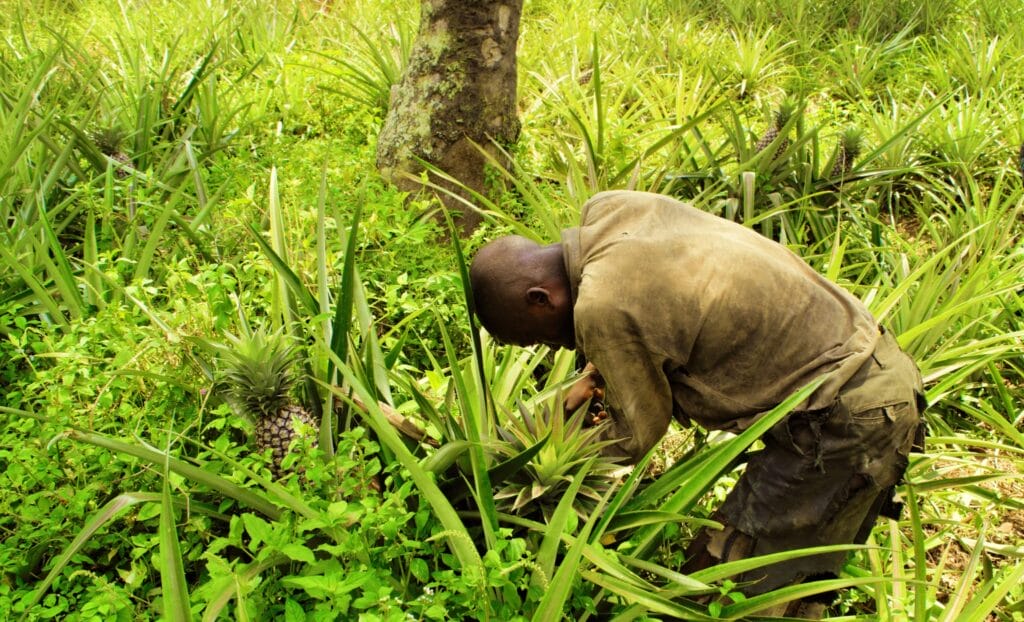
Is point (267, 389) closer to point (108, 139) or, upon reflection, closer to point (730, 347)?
point (730, 347)

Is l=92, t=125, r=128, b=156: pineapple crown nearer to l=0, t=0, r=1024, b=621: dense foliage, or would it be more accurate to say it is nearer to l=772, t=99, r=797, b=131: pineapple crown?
l=0, t=0, r=1024, b=621: dense foliage

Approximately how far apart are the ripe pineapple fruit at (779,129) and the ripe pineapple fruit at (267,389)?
3.21m

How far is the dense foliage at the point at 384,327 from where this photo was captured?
174 centimetres

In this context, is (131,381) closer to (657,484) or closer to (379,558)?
(379,558)

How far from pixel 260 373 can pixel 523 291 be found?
0.68 m

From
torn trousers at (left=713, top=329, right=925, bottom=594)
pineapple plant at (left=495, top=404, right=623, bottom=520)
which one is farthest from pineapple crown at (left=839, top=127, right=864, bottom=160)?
pineapple plant at (left=495, top=404, right=623, bottom=520)

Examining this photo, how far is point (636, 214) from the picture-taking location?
1.95 meters

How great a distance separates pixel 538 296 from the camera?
1.95m

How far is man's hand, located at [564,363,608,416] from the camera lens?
7.61 feet

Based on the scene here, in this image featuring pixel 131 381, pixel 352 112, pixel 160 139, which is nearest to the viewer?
pixel 131 381

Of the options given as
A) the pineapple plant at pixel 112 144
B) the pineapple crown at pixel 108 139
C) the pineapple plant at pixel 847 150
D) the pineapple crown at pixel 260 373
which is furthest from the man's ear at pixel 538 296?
the pineapple plant at pixel 847 150

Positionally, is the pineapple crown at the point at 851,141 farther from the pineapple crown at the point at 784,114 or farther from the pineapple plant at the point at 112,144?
the pineapple plant at the point at 112,144

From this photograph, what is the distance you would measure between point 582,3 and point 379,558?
6.66 m

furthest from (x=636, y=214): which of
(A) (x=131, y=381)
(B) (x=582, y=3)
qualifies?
(B) (x=582, y=3)
